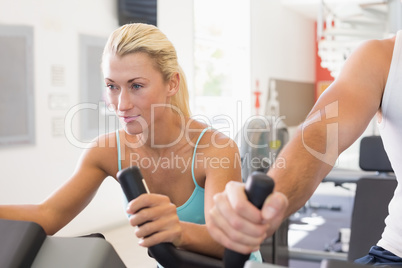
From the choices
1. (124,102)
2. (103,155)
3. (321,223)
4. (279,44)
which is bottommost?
(321,223)

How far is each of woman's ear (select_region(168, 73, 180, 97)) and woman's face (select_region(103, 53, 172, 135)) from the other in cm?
12

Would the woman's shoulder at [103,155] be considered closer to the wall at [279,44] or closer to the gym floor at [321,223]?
the gym floor at [321,223]

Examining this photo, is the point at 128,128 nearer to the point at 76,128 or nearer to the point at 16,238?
the point at 16,238

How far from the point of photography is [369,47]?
1.12 meters

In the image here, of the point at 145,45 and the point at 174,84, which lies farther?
the point at 174,84

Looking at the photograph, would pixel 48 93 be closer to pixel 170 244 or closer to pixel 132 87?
pixel 132 87

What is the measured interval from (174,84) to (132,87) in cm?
23

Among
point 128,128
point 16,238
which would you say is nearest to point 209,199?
point 128,128

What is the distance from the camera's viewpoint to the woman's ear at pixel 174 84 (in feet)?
4.66

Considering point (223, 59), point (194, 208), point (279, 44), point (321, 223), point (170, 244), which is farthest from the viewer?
point (279, 44)

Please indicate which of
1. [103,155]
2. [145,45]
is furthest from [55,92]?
[145,45]

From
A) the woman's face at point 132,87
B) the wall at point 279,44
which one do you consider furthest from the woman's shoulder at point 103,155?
the wall at point 279,44

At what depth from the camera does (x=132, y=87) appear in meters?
1.25

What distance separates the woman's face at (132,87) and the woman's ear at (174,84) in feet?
0.39
